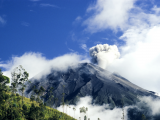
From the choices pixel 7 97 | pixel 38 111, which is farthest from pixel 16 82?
pixel 38 111

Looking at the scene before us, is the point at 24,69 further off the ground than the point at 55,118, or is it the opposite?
the point at 24,69

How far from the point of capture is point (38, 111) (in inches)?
3738

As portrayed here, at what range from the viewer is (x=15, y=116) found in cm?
8275

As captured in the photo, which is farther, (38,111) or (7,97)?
(38,111)

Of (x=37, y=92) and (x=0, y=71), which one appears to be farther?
(x=37, y=92)

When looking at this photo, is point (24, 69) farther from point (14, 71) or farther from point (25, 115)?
point (25, 115)

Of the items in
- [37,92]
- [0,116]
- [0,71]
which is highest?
[0,71]

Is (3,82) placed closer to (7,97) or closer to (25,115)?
(7,97)

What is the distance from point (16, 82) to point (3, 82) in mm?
6441

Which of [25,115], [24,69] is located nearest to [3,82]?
[24,69]

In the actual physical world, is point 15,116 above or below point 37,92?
below

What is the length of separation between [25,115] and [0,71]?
2737cm

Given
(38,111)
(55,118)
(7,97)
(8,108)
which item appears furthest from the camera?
(55,118)

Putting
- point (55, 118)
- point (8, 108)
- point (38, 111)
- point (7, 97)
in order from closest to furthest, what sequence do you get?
point (7, 97)
point (8, 108)
point (38, 111)
point (55, 118)
